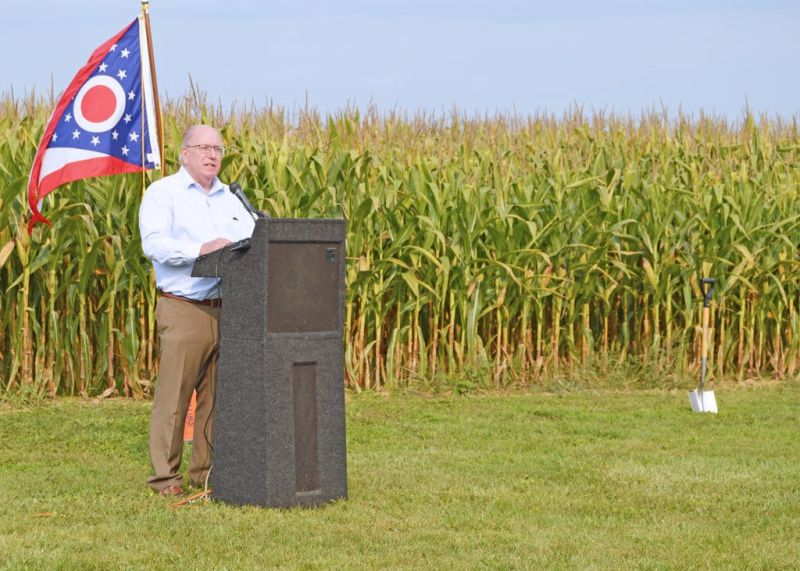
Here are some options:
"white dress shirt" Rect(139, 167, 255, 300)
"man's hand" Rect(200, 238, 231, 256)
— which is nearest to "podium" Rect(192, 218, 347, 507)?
"man's hand" Rect(200, 238, 231, 256)

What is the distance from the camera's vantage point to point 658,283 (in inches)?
484

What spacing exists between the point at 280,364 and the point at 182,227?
0.98m

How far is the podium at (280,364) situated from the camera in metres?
6.20

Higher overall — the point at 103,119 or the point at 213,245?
the point at 103,119

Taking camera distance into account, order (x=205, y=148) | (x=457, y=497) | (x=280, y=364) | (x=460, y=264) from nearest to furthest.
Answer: (x=280, y=364) < (x=205, y=148) < (x=457, y=497) < (x=460, y=264)

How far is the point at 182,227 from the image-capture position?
6.59 metres

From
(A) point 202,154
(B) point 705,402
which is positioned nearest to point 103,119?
(A) point 202,154

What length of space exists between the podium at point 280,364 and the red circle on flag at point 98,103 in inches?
116

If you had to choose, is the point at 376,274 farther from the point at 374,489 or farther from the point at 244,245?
the point at 244,245

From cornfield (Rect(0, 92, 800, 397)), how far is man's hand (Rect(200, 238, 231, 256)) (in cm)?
425

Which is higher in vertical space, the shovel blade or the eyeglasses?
the eyeglasses

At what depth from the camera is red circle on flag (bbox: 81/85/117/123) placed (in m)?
8.87

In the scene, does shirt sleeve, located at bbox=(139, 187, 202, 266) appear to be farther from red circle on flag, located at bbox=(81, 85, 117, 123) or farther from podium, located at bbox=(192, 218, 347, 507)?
red circle on flag, located at bbox=(81, 85, 117, 123)

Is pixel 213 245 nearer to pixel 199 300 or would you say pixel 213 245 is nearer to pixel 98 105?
pixel 199 300
